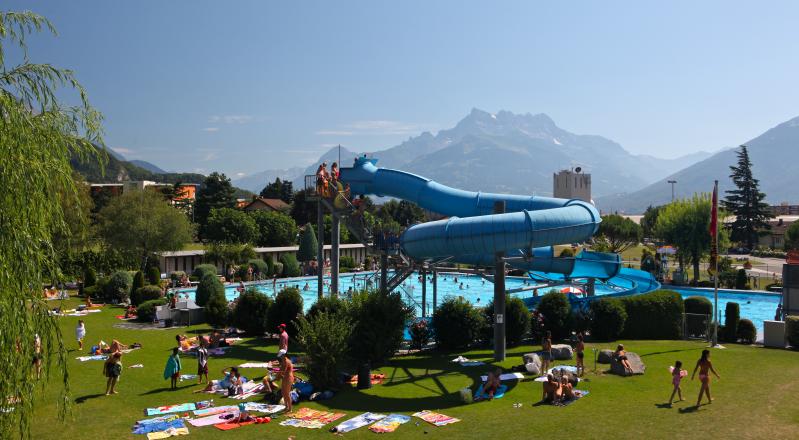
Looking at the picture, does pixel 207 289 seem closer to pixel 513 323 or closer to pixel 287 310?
pixel 287 310

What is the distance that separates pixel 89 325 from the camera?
2920cm

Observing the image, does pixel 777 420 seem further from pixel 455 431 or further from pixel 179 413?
pixel 179 413

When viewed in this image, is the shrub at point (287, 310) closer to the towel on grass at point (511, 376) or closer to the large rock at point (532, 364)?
the towel on grass at point (511, 376)

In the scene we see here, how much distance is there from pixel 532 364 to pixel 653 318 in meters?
8.71

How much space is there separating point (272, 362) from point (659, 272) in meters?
37.3

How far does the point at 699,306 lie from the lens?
25.6 metres

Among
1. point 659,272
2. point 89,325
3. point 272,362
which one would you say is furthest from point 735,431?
point 659,272

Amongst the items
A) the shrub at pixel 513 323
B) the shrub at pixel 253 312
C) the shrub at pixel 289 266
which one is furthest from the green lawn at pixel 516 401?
the shrub at pixel 289 266

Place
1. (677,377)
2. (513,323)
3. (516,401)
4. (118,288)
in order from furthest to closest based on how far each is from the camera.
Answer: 1. (118,288)
2. (513,323)
3. (516,401)
4. (677,377)

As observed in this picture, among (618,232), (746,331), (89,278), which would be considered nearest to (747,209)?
(618,232)

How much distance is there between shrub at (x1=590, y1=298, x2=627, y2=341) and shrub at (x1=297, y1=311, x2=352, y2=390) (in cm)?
1135

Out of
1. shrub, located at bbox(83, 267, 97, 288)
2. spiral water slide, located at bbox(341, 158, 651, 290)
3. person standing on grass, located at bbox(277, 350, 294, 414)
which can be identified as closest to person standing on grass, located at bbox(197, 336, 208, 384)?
person standing on grass, located at bbox(277, 350, 294, 414)

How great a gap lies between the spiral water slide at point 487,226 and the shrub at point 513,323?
5.40 ft

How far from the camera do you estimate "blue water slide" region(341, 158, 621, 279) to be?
19.6 meters
